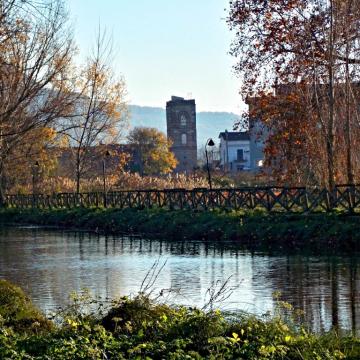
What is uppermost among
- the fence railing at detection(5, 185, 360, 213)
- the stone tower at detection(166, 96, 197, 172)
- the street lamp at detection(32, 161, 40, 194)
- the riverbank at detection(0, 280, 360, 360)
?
the stone tower at detection(166, 96, 197, 172)

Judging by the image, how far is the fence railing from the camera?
30.4 meters

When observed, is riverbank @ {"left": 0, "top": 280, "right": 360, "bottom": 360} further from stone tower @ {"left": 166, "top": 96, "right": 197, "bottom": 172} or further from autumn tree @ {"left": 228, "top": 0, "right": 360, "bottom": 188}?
stone tower @ {"left": 166, "top": 96, "right": 197, "bottom": 172}

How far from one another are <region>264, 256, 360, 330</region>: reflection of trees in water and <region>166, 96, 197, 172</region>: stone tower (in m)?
115

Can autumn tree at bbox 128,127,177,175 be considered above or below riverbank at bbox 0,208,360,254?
above

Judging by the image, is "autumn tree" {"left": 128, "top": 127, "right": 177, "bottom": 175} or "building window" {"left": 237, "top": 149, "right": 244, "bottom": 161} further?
"building window" {"left": 237, "top": 149, "right": 244, "bottom": 161}

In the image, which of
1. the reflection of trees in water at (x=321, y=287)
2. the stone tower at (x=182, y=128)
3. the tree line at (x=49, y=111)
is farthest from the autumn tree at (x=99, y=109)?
the stone tower at (x=182, y=128)

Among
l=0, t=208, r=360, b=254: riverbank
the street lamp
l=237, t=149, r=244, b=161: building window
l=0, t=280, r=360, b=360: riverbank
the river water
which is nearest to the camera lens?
l=0, t=280, r=360, b=360: riverbank

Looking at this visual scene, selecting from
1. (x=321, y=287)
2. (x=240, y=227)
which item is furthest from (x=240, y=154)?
(x=321, y=287)

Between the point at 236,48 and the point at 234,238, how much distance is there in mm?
8307

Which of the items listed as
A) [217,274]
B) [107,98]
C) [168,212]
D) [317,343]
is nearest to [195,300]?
[217,274]

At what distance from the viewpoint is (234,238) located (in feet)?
103

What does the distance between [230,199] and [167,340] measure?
2710 cm

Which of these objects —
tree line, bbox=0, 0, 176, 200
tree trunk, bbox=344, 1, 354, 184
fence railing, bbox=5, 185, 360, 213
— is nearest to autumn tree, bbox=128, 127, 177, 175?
tree line, bbox=0, 0, 176, 200

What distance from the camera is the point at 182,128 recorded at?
140 meters
